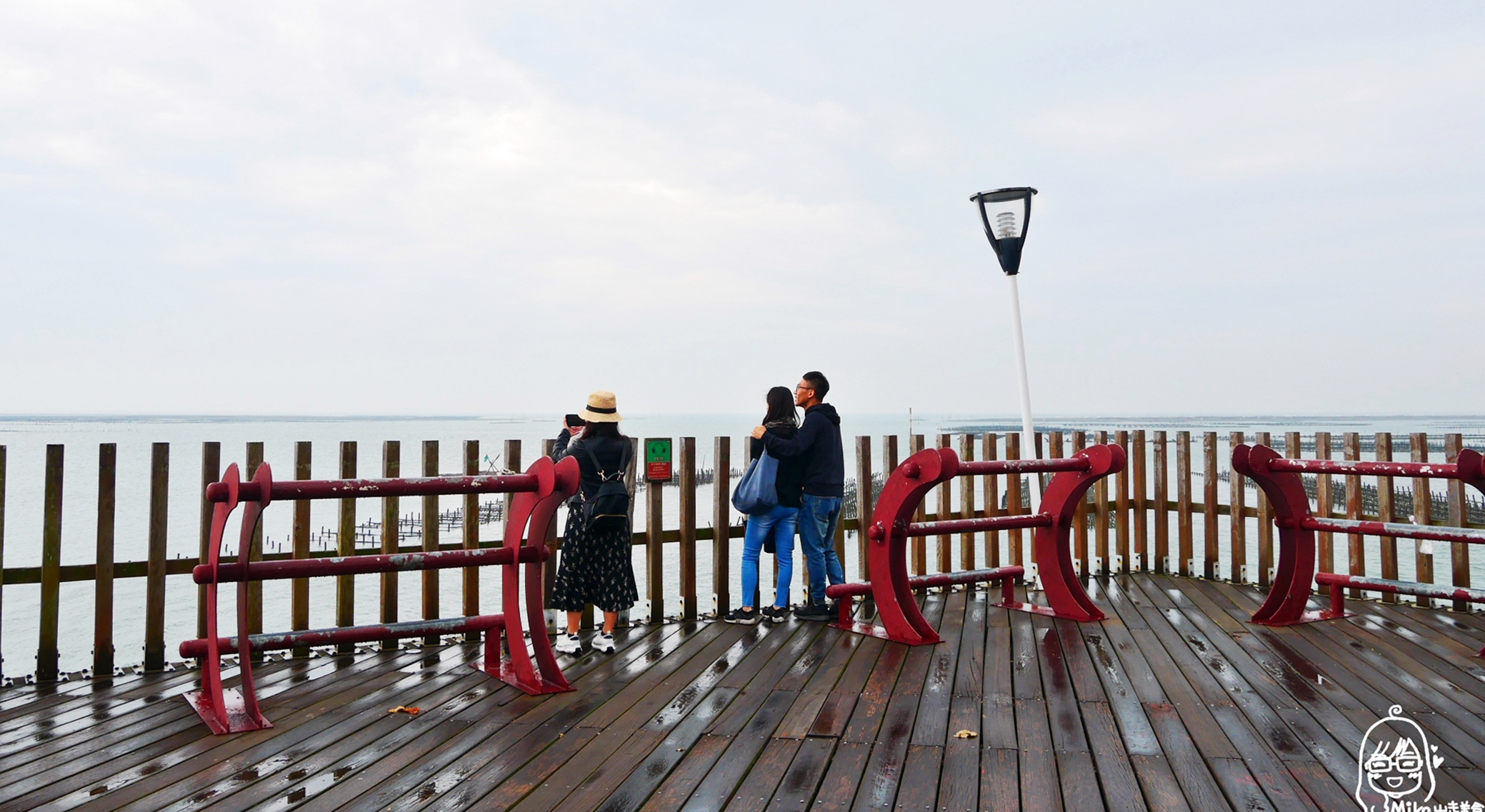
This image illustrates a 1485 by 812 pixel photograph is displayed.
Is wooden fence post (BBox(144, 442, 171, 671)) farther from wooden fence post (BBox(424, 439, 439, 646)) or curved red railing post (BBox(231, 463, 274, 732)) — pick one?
wooden fence post (BBox(424, 439, 439, 646))

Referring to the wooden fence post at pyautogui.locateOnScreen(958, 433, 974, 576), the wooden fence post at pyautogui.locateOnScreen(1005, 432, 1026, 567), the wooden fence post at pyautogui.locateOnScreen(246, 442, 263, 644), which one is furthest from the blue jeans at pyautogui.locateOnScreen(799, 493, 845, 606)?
the wooden fence post at pyautogui.locateOnScreen(246, 442, 263, 644)

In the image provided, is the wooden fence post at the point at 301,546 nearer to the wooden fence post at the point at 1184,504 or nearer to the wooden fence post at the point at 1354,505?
the wooden fence post at the point at 1184,504

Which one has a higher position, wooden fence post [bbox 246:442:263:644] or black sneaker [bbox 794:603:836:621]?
wooden fence post [bbox 246:442:263:644]

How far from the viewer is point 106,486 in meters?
4.93

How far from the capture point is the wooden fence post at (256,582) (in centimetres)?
505

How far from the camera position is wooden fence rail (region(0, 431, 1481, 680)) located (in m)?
4.92

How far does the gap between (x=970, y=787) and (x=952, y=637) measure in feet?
8.35

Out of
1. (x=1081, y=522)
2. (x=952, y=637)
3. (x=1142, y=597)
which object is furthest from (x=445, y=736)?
(x=1081, y=522)

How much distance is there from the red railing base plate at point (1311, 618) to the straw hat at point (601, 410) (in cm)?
433

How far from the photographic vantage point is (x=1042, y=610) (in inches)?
247

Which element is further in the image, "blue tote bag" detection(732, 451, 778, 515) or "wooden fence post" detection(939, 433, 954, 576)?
"wooden fence post" detection(939, 433, 954, 576)

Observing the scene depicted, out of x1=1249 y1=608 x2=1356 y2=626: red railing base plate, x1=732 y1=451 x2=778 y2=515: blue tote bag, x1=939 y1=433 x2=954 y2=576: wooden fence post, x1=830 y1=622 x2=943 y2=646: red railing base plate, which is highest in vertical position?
x1=732 y1=451 x2=778 y2=515: blue tote bag

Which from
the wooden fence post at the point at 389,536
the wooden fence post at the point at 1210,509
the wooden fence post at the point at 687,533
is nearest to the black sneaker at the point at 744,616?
the wooden fence post at the point at 687,533

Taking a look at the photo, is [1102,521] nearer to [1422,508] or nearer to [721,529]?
[1422,508]
